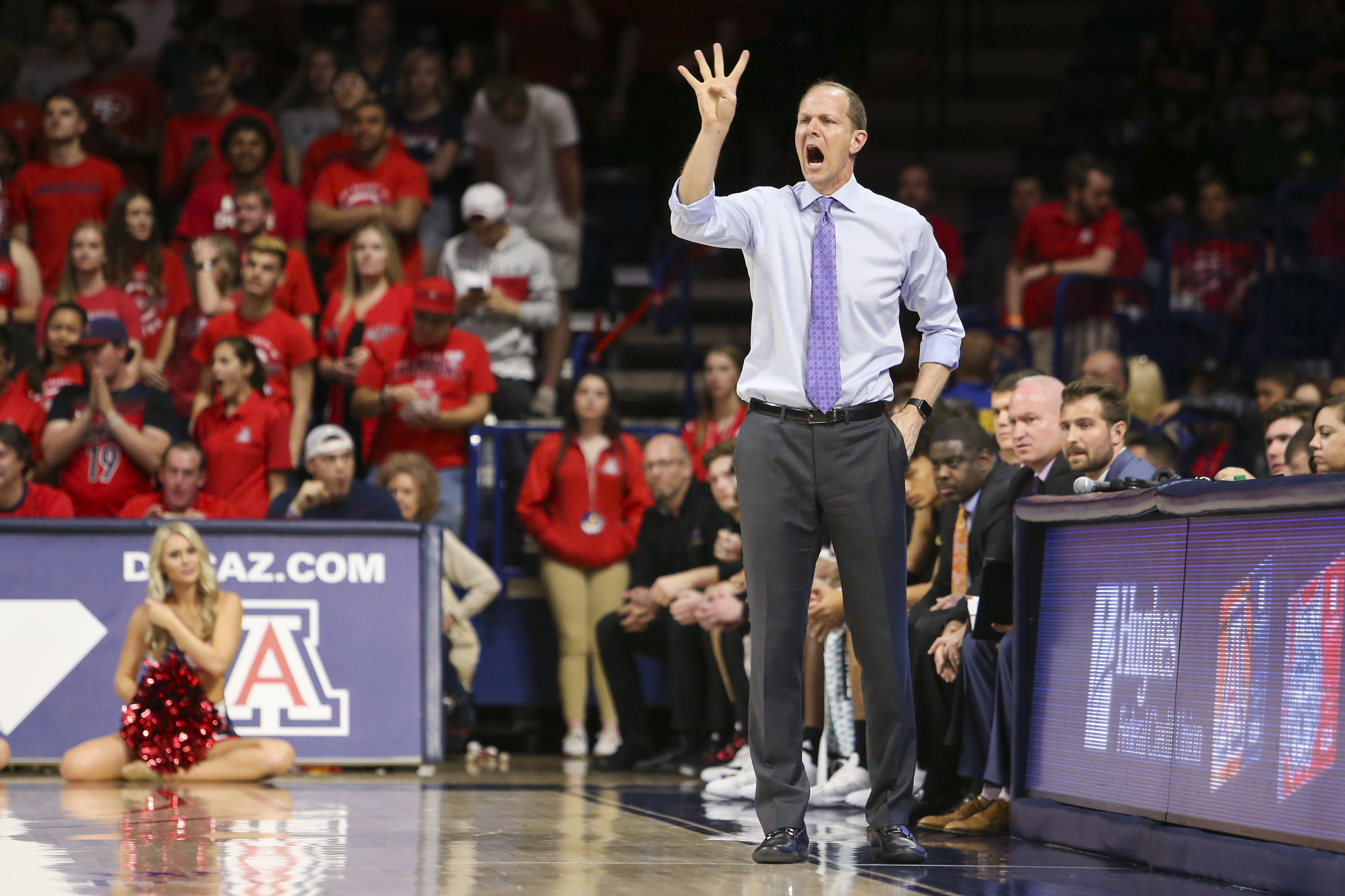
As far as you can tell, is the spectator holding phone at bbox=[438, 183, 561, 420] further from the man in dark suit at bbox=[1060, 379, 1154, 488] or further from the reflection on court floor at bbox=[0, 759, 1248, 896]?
the man in dark suit at bbox=[1060, 379, 1154, 488]

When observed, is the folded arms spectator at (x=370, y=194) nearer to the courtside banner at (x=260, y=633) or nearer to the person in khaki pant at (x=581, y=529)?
the person in khaki pant at (x=581, y=529)

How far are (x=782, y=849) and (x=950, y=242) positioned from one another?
762 centimetres

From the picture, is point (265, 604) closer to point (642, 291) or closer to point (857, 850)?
point (857, 850)

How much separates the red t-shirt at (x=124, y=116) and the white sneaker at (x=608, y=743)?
5239 mm

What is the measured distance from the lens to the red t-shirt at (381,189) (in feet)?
37.7

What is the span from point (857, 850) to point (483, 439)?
532 cm

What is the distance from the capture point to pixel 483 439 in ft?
35.1

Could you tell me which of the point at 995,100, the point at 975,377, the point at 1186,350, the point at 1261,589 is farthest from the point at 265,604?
the point at 995,100

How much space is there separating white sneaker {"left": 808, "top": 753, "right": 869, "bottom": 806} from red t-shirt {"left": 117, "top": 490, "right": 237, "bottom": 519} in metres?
3.92

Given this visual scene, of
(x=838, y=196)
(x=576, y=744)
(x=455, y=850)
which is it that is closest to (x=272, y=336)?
(x=576, y=744)

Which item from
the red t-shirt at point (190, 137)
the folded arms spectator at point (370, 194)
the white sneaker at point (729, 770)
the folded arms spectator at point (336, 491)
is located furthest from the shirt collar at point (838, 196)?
the red t-shirt at point (190, 137)

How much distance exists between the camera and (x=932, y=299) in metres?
5.58

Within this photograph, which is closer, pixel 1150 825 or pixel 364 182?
pixel 1150 825

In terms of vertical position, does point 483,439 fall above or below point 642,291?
below
